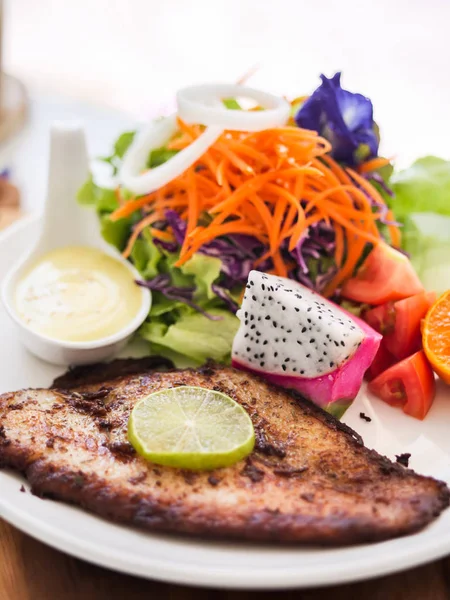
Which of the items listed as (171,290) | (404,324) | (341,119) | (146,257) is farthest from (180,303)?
(341,119)

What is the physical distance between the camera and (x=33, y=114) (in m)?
7.76

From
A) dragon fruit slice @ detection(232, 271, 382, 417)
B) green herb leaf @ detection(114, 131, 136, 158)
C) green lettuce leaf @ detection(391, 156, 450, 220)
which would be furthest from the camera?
green herb leaf @ detection(114, 131, 136, 158)

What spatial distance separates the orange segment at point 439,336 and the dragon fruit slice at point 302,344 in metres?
0.31

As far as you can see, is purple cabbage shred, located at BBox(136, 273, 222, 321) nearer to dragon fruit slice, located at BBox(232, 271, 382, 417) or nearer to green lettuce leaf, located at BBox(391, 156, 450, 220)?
dragon fruit slice, located at BBox(232, 271, 382, 417)

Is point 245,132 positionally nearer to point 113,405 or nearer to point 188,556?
point 113,405

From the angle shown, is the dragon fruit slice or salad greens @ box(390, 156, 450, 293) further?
salad greens @ box(390, 156, 450, 293)

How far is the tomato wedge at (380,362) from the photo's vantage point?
377 centimetres

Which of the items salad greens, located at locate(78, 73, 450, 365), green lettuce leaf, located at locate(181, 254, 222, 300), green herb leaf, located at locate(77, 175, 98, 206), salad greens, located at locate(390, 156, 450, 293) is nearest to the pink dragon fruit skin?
salad greens, located at locate(78, 73, 450, 365)

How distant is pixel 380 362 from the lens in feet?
12.5

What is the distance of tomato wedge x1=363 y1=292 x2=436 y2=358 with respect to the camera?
371 cm

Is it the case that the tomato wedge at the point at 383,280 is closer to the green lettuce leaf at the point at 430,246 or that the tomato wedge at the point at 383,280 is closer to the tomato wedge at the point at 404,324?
the tomato wedge at the point at 404,324

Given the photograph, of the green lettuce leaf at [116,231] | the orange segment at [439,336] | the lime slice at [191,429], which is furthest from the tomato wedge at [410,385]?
the green lettuce leaf at [116,231]

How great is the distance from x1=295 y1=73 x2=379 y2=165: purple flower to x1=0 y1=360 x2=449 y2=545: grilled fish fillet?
1919 mm

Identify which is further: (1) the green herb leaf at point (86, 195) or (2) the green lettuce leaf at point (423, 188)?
(2) the green lettuce leaf at point (423, 188)
